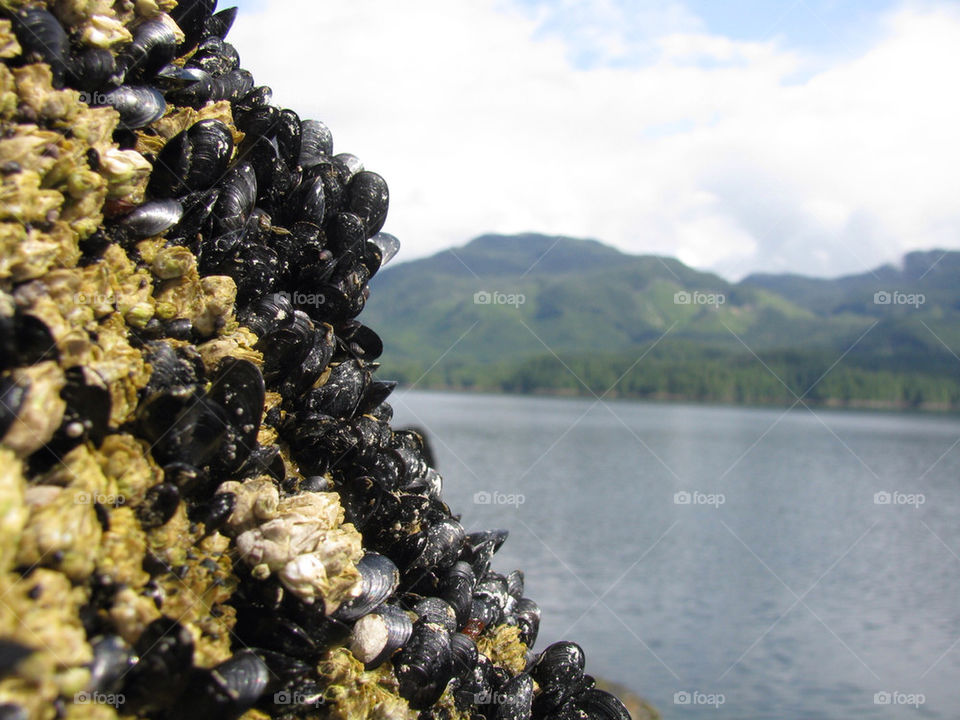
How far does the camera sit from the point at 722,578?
77.9ft

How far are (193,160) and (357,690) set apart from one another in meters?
3.07

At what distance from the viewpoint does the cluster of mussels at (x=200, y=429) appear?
3188 millimetres

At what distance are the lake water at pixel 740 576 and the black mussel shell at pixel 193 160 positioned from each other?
12794mm

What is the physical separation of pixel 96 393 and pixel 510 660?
3392 millimetres

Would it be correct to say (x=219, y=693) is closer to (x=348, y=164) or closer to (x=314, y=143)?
(x=314, y=143)

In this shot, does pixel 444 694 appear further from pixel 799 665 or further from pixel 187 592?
pixel 799 665

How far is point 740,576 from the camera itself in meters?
24.2

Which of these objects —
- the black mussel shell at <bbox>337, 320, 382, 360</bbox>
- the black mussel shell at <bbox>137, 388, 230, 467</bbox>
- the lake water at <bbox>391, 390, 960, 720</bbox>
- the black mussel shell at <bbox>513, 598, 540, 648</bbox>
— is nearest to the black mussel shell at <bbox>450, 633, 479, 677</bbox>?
the black mussel shell at <bbox>513, 598, 540, 648</bbox>

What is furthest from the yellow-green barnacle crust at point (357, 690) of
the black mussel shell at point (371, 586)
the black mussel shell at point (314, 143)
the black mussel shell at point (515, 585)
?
the black mussel shell at point (314, 143)

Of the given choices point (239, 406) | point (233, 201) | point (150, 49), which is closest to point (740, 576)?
point (233, 201)

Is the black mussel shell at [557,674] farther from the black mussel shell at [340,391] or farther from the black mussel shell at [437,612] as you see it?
the black mussel shell at [340,391]

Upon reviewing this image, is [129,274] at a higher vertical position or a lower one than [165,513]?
higher

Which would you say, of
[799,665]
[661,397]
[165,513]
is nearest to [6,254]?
[165,513]

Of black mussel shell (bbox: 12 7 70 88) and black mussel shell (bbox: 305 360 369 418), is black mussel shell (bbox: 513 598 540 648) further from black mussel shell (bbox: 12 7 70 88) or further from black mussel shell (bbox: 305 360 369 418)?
black mussel shell (bbox: 12 7 70 88)
